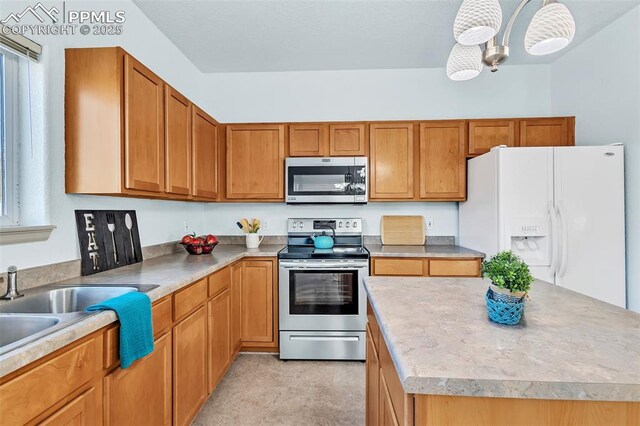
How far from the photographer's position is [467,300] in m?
1.25

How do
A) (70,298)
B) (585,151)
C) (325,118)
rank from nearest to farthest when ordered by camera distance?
(70,298) → (585,151) → (325,118)

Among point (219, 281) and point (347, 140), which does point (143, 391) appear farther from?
point (347, 140)

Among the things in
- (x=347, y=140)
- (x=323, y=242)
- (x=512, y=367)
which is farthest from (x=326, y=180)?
(x=512, y=367)

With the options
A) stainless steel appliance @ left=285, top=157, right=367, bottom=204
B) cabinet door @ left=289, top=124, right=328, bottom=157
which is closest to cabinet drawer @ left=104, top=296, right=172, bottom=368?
stainless steel appliance @ left=285, top=157, right=367, bottom=204

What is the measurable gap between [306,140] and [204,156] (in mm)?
1001

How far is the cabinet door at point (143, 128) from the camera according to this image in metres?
1.68

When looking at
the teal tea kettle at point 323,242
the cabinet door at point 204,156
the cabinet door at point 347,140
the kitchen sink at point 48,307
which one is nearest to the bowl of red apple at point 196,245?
the cabinet door at point 204,156

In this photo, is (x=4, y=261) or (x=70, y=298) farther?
(x=70, y=298)

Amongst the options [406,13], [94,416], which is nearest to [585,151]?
[406,13]

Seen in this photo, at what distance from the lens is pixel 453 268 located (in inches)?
105

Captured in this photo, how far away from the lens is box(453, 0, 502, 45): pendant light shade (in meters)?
1.10

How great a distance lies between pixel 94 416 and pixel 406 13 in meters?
3.03

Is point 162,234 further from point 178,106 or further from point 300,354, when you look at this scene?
point 300,354

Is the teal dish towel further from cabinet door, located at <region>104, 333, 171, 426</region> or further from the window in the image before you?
the window
